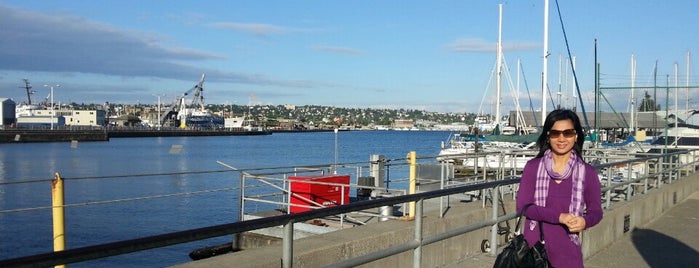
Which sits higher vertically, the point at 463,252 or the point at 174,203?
the point at 463,252

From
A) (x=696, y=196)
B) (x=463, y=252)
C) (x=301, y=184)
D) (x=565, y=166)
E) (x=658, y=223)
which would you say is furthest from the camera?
(x=696, y=196)

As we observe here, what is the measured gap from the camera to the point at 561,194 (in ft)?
13.4

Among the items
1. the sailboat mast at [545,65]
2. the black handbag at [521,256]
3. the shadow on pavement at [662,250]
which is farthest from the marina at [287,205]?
the sailboat mast at [545,65]

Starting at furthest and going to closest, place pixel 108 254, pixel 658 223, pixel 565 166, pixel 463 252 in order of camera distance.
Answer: pixel 658 223, pixel 463 252, pixel 565 166, pixel 108 254

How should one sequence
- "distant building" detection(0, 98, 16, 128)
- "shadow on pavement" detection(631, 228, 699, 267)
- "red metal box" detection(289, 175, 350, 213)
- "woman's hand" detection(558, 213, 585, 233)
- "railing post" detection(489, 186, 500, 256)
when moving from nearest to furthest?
"woman's hand" detection(558, 213, 585, 233), "railing post" detection(489, 186, 500, 256), "shadow on pavement" detection(631, 228, 699, 267), "red metal box" detection(289, 175, 350, 213), "distant building" detection(0, 98, 16, 128)

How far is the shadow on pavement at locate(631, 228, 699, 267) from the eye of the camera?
885cm

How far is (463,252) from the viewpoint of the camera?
29.0 ft

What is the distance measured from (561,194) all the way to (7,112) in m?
167

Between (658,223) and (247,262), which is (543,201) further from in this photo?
(658,223)

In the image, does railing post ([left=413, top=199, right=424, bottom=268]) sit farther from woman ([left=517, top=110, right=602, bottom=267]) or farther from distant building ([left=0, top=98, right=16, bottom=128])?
distant building ([left=0, top=98, right=16, bottom=128])

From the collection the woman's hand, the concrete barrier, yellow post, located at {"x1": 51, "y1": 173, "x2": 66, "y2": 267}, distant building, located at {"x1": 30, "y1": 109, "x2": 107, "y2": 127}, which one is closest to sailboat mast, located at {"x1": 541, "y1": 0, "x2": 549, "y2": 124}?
the concrete barrier

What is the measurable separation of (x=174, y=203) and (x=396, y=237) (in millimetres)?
23767

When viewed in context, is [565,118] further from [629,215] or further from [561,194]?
[629,215]

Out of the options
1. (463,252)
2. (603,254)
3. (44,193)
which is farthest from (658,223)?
(44,193)
